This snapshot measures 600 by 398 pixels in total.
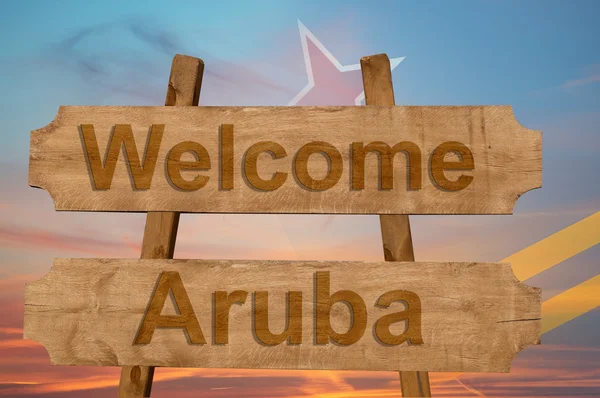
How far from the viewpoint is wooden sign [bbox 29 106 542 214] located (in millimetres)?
4371

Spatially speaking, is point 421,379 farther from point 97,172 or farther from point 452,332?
point 97,172

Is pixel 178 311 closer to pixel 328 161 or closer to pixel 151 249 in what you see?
pixel 151 249

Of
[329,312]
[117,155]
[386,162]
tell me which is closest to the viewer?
[329,312]

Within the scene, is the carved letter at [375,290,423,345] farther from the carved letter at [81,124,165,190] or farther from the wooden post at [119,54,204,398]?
the carved letter at [81,124,165,190]

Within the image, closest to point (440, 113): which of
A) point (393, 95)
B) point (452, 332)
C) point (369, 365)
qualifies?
point (393, 95)

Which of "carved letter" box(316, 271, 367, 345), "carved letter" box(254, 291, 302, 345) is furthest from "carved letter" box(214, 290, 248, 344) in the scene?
"carved letter" box(316, 271, 367, 345)

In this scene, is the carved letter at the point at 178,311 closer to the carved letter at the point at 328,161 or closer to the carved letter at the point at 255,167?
the carved letter at the point at 255,167

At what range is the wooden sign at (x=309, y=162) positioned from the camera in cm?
437

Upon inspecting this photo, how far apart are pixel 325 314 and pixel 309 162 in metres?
0.96

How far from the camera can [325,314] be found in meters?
4.29

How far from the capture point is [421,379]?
441 cm

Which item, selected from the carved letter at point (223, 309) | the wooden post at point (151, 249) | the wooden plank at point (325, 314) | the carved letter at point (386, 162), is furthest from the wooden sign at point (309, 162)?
the carved letter at point (223, 309)

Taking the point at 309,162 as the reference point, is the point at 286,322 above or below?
below

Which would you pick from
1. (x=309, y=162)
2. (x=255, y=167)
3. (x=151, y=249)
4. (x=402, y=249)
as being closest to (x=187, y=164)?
(x=255, y=167)
